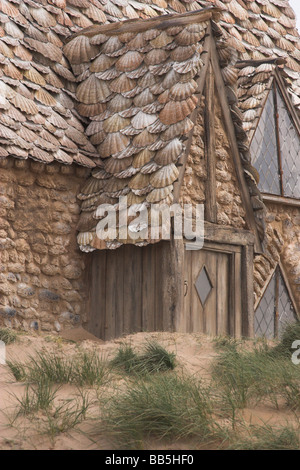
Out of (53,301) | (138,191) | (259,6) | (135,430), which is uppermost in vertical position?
(259,6)

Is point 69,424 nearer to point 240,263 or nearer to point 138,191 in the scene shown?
point 138,191

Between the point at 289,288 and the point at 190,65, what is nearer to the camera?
the point at 190,65

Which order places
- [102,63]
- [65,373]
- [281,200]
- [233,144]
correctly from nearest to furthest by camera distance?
[65,373], [233,144], [102,63], [281,200]

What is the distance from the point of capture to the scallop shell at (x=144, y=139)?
8.19m

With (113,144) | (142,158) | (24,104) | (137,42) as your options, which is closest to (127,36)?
(137,42)

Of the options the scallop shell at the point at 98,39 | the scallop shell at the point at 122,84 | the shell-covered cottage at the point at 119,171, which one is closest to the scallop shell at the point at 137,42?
the shell-covered cottage at the point at 119,171

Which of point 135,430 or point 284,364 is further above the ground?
point 284,364

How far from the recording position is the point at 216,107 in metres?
8.86

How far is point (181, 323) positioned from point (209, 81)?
330 centimetres

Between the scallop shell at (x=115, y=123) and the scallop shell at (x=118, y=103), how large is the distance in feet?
0.37

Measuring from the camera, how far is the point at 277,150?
11.2 metres

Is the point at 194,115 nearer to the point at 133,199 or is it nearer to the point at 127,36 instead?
the point at 133,199

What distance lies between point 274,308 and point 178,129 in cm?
439

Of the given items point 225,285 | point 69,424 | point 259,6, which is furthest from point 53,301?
point 259,6
